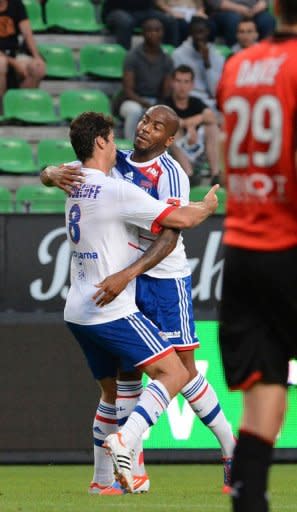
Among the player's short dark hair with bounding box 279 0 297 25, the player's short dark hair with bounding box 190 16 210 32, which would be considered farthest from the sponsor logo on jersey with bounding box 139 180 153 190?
the player's short dark hair with bounding box 190 16 210 32

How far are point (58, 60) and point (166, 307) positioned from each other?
818 centimetres

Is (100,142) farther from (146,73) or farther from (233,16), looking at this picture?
(233,16)

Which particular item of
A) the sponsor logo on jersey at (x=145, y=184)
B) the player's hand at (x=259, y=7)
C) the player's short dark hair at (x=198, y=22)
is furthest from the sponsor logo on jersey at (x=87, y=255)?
the player's hand at (x=259, y=7)

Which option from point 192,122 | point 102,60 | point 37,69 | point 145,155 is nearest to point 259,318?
point 145,155

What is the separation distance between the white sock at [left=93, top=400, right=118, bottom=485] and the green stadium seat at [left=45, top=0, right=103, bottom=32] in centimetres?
899

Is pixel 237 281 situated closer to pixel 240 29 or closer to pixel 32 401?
pixel 32 401

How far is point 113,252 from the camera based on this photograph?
23.8ft

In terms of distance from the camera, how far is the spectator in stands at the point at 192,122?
14.1 meters

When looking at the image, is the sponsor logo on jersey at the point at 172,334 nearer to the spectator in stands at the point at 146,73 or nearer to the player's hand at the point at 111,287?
the player's hand at the point at 111,287

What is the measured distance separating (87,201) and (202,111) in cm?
737

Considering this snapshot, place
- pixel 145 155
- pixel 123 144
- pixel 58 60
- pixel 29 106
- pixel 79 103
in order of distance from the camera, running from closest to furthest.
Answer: pixel 145 155 → pixel 123 144 → pixel 29 106 → pixel 79 103 → pixel 58 60

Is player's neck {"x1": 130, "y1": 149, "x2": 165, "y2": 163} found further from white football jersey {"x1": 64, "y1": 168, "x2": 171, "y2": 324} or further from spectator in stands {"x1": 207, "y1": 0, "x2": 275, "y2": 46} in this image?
spectator in stands {"x1": 207, "y1": 0, "x2": 275, "y2": 46}

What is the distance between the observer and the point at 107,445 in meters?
6.96

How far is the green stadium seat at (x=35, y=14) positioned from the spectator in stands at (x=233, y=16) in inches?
80.7
